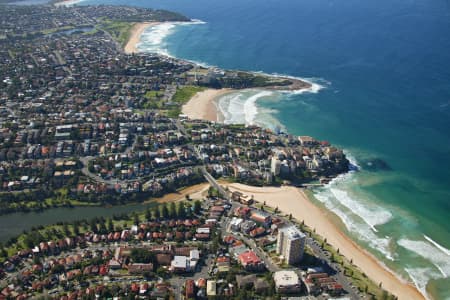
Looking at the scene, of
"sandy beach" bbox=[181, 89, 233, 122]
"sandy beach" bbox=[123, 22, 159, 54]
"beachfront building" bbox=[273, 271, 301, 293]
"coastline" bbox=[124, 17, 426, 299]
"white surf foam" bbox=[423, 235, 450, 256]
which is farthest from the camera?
"sandy beach" bbox=[123, 22, 159, 54]

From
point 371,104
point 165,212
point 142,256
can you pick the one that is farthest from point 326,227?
point 371,104

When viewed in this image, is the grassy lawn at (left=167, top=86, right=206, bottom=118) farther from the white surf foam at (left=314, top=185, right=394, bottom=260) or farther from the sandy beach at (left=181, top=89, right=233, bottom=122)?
the white surf foam at (left=314, top=185, right=394, bottom=260)

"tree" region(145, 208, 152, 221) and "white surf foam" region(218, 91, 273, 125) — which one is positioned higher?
"white surf foam" region(218, 91, 273, 125)

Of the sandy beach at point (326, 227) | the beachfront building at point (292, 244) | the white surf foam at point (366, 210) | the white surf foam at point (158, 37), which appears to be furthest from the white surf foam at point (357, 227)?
the white surf foam at point (158, 37)

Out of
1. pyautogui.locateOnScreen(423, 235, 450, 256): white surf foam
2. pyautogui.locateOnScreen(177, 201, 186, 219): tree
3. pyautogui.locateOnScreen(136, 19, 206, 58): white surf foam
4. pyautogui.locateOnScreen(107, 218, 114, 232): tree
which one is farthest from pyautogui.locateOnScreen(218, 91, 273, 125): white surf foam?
pyautogui.locateOnScreen(423, 235, 450, 256): white surf foam

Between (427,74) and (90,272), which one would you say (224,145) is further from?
(427,74)

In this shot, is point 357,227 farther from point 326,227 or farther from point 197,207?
point 197,207
